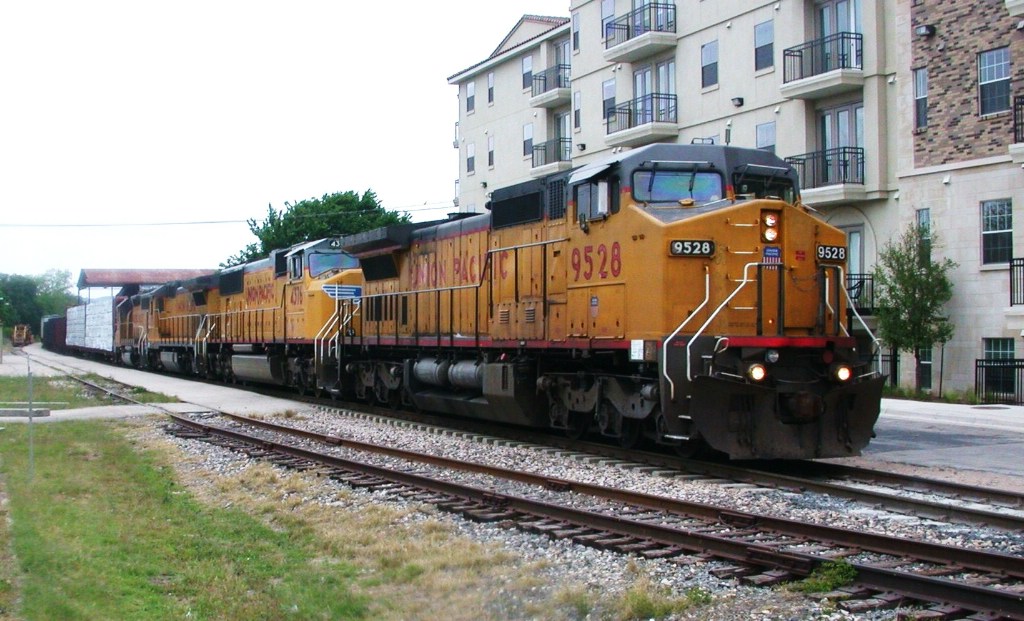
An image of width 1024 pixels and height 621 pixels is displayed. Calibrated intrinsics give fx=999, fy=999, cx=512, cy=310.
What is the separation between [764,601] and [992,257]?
19281 millimetres

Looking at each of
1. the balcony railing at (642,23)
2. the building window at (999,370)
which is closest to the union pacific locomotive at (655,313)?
the building window at (999,370)

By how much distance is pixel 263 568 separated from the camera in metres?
7.01

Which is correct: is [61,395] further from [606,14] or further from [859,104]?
[859,104]

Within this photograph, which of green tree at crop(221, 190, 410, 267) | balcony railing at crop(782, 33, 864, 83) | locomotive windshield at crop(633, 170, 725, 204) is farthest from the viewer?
green tree at crop(221, 190, 410, 267)

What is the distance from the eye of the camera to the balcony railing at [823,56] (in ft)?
84.0

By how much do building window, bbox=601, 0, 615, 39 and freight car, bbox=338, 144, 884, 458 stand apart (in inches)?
846

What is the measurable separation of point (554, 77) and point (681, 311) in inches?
1188

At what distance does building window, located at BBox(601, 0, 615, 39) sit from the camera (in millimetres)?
34469

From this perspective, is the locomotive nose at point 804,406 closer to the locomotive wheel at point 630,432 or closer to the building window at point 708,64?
the locomotive wheel at point 630,432

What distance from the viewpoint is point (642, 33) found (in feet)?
106

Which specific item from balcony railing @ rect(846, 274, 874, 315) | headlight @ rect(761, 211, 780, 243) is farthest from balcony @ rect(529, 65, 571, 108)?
headlight @ rect(761, 211, 780, 243)

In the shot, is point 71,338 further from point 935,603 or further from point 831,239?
point 935,603

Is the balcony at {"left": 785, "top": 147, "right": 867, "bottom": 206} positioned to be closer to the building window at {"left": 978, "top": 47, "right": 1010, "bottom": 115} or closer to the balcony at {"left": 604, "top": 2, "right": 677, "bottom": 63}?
the building window at {"left": 978, "top": 47, "right": 1010, "bottom": 115}

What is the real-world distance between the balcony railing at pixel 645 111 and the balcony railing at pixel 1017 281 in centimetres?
1269
